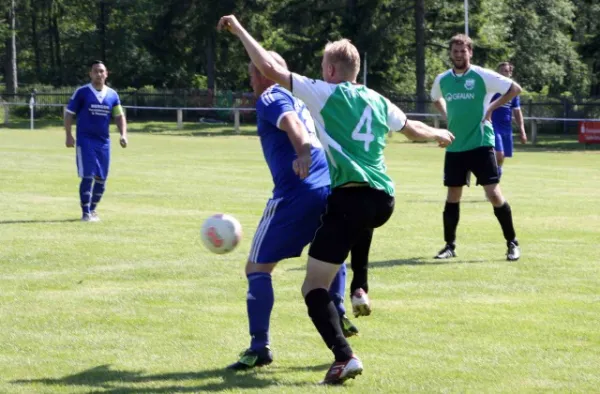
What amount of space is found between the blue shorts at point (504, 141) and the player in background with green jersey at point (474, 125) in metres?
6.78

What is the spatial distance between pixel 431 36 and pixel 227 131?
13.7 metres

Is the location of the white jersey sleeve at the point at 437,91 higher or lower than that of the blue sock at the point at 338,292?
higher

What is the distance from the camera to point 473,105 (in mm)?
11289

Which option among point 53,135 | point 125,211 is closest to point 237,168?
point 125,211

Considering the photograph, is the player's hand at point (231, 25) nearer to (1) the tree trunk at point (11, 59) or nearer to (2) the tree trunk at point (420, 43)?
(2) the tree trunk at point (420, 43)

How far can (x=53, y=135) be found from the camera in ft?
134

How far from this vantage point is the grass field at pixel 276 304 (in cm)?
647

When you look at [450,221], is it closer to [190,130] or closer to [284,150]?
[284,150]

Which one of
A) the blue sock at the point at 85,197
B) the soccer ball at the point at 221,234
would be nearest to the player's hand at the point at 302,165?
the soccer ball at the point at 221,234

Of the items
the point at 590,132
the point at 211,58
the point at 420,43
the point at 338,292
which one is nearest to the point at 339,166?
the point at 338,292

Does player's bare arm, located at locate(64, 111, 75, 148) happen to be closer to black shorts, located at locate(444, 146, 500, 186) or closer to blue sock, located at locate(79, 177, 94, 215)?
blue sock, located at locate(79, 177, 94, 215)

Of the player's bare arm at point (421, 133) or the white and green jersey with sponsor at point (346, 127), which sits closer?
the white and green jersey with sponsor at point (346, 127)

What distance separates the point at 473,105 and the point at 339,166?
17.4 feet

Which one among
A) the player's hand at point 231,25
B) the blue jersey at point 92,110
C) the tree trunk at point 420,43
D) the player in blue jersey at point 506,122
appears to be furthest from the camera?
the tree trunk at point 420,43
